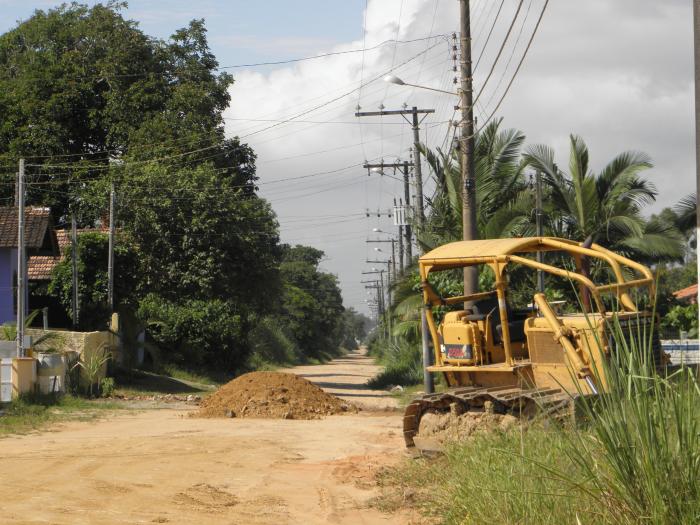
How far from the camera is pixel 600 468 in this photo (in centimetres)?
657

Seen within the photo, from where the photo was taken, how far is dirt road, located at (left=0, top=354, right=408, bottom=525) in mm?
10781

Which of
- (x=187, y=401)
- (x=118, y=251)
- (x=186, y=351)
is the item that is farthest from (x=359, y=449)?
(x=186, y=351)

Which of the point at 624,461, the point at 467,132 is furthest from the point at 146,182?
the point at 624,461

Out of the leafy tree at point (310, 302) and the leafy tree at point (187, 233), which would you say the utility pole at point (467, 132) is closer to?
the leafy tree at point (187, 233)

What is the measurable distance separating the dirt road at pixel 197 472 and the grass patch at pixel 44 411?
76 centimetres

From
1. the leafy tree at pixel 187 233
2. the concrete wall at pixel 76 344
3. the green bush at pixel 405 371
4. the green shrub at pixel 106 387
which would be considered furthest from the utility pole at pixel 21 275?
the green bush at pixel 405 371

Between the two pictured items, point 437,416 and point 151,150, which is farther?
point 151,150

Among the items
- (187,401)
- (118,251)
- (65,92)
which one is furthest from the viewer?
(65,92)

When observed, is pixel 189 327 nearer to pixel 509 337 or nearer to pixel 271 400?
pixel 271 400

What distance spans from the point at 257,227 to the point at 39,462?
25.2 m

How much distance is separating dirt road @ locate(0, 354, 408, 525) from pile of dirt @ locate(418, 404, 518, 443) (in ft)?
3.44

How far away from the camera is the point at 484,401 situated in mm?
12969

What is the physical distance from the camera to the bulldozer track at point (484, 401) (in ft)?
40.6

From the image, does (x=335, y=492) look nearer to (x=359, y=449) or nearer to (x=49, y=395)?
(x=359, y=449)
